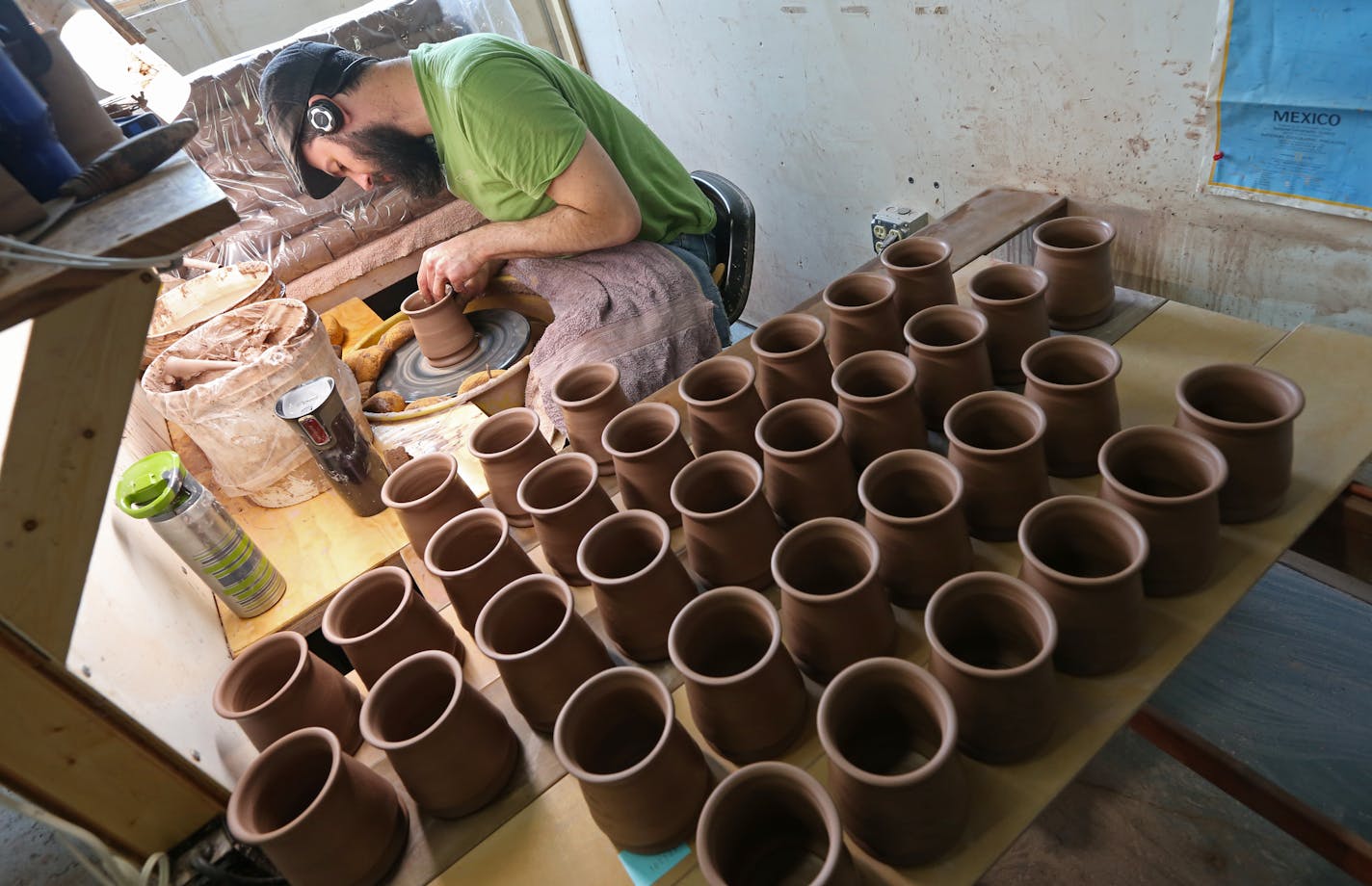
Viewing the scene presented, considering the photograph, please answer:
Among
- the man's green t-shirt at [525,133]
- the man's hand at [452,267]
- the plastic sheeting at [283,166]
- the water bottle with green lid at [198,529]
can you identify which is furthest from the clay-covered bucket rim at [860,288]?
the plastic sheeting at [283,166]

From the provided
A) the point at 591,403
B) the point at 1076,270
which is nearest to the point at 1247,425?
the point at 1076,270

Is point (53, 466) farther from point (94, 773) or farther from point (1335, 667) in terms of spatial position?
point (1335, 667)

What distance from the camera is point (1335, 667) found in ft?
5.53

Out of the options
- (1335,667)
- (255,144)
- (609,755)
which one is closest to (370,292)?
(255,144)

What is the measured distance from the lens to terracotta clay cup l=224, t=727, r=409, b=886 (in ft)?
2.92

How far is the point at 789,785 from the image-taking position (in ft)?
2.64

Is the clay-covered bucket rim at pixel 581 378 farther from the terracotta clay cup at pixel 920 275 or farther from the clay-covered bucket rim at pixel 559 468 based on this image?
the terracotta clay cup at pixel 920 275

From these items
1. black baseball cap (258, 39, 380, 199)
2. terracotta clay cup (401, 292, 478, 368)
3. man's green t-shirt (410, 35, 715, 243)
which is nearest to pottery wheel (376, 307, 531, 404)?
terracotta clay cup (401, 292, 478, 368)

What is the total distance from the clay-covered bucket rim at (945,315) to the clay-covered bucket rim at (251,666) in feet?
3.33

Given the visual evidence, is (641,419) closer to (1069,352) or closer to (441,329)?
(1069,352)

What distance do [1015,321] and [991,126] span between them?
89 centimetres

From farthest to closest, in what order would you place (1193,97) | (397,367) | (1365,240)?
(397,367) → (1193,97) → (1365,240)

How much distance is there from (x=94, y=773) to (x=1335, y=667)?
2221 millimetres

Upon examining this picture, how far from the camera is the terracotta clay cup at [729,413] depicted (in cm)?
129
